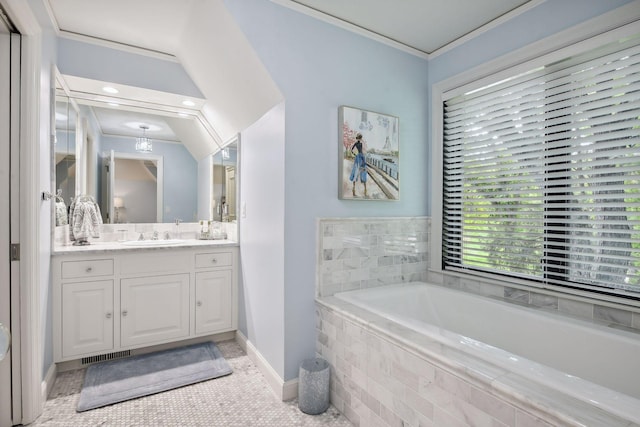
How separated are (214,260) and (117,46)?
5.80ft

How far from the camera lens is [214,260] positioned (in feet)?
9.28

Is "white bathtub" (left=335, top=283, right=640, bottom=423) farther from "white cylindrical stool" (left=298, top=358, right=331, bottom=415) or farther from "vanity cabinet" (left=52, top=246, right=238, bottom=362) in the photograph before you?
"vanity cabinet" (left=52, top=246, right=238, bottom=362)

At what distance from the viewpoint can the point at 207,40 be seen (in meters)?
2.25

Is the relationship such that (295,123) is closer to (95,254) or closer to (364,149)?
(364,149)

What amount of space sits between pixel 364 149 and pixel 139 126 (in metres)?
2.12

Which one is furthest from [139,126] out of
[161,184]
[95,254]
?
[95,254]

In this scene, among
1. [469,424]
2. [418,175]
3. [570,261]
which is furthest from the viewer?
[418,175]

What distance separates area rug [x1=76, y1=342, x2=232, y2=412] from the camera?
2.08m

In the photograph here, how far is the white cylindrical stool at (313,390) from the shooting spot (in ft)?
6.21

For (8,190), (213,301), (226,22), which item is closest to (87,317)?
(213,301)

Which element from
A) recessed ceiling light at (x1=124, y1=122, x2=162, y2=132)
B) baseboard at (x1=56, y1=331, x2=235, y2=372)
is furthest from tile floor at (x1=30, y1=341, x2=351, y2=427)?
recessed ceiling light at (x1=124, y1=122, x2=162, y2=132)

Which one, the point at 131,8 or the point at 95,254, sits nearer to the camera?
the point at 131,8

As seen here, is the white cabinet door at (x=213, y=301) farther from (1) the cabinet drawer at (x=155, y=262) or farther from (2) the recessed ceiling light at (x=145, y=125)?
(2) the recessed ceiling light at (x=145, y=125)

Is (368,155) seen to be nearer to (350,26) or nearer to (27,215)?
(350,26)
